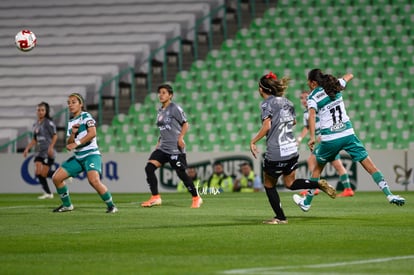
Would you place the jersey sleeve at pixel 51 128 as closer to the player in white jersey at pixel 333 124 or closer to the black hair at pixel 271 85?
the player in white jersey at pixel 333 124

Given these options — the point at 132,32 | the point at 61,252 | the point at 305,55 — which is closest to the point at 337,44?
the point at 305,55

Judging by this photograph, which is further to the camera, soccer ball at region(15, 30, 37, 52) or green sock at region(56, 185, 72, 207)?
soccer ball at region(15, 30, 37, 52)

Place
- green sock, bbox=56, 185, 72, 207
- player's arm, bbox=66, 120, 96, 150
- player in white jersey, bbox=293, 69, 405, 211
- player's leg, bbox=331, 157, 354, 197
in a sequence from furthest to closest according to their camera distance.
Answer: player's leg, bbox=331, 157, 354, 197, green sock, bbox=56, 185, 72, 207, player's arm, bbox=66, 120, 96, 150, player in white jersey, bbox=293, 69, 405, 211

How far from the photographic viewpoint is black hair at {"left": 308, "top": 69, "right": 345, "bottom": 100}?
15.4m

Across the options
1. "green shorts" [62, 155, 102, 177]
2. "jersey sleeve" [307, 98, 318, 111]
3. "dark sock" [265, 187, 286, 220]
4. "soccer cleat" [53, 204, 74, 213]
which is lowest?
"soccer cleat" [53, 204, 74, 213]

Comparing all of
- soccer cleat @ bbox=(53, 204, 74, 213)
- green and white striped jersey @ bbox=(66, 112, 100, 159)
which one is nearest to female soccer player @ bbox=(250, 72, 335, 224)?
green and white striped jersey @ bbox=(66, 112, 100, 159)

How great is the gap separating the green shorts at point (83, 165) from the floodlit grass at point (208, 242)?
2.49 feet

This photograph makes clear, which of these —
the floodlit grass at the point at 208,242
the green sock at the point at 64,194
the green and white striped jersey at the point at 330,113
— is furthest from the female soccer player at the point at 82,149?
the green and white striped jersey at the point at 330,113

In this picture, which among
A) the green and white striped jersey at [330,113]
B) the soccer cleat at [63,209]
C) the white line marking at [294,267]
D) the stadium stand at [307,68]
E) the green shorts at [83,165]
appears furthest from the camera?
the stadium stand at [307,68]

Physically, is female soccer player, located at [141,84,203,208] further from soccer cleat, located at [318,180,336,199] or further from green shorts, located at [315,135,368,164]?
soccer cleat, located at [318,180,336,199]

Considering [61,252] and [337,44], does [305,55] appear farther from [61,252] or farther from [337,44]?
[61,252]

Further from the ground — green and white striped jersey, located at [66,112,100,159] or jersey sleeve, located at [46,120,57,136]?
jersey sleeve, located at [46,120,57,136]

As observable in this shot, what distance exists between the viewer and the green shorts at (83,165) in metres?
16.7

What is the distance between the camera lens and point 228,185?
93.9ft
